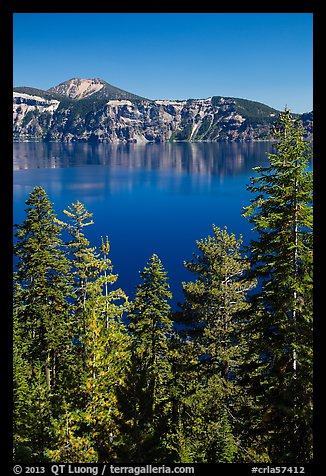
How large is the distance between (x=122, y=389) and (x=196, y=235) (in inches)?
2333

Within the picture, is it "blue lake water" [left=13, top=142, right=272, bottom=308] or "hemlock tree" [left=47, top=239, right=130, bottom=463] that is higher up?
"blue lake water" [left=13, top=142, right=272, bottom=308]

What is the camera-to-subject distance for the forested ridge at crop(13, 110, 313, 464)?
28.2ft

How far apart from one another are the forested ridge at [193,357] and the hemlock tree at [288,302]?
0.03 meters

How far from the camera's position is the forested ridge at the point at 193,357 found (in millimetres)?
8586

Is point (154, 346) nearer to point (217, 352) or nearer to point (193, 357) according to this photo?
point (193, 357)

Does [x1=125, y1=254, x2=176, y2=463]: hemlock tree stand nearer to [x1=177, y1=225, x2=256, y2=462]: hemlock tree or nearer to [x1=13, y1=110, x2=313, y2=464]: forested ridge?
[x1=13, y1=110, x2=313, y2=464]: forested ridge

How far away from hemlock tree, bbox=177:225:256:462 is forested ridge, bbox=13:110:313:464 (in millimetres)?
60

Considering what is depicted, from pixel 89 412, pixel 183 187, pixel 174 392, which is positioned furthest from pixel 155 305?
pixel 183 187

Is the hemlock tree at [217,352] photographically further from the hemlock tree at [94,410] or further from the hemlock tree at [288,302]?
the hemlock tree at [288,302]

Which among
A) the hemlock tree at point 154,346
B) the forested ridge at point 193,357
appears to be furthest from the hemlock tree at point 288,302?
the hemlock tree at point 154,346

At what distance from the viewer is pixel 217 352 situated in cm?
1636

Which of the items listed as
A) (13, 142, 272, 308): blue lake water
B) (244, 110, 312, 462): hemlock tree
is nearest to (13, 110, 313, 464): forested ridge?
(244, 110, 312, 462): hemlock tree
